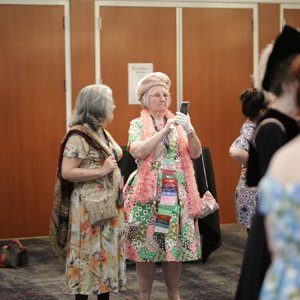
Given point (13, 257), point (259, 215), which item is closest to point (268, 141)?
point (259, 215)

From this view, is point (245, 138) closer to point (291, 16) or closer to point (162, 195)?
point (162, 195)

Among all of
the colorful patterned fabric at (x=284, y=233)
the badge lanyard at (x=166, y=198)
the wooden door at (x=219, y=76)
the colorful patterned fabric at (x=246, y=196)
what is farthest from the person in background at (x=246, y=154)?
the wooden door at (x=219, y=76)

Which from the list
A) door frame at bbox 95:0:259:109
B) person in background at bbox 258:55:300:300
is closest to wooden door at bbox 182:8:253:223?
door frame at bbox 95:0:259:109

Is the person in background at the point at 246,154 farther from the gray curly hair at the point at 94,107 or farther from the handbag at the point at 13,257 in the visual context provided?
A: the handbag at the point at 13,257

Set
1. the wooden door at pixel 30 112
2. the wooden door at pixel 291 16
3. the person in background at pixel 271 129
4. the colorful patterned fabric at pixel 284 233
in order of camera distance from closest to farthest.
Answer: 1. the colorful patterned fabric at pixel 284 233
2. the person in background at pixel 271 129
3. the wooden door at pixel 30 112
4. the wooden door at pixel 291 16

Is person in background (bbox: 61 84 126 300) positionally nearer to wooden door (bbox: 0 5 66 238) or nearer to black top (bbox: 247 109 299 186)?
black top (bbox: 247 109 299 186)

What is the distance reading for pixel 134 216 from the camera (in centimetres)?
426

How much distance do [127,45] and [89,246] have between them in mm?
3589

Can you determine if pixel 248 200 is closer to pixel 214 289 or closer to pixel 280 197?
pixel 214 289

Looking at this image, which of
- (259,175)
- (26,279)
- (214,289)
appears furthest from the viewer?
(26,279)

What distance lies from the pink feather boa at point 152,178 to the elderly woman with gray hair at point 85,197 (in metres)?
0.16

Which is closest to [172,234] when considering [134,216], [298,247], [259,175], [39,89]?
[134,216]

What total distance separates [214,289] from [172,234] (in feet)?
3.65

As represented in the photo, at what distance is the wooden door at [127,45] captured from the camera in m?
7.25
